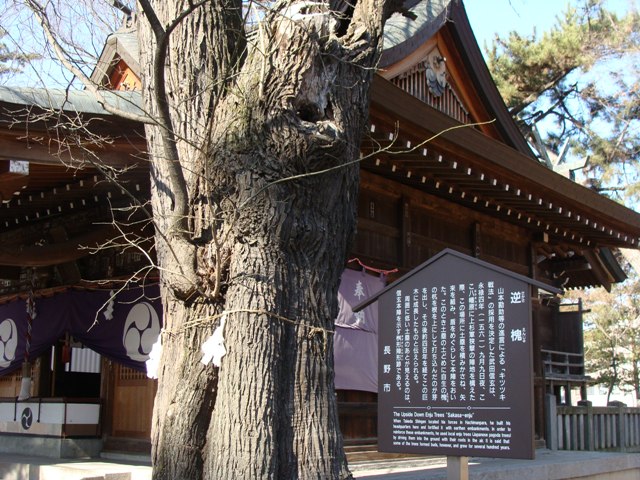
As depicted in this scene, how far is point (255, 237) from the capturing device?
441cm

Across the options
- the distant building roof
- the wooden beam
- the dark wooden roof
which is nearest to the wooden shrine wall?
the dark wooden roof

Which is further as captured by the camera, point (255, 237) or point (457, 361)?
point (457, 361)

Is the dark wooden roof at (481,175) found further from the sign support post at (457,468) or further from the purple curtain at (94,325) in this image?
the purple curtain at (94,325)

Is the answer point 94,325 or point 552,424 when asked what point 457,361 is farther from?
point 552,424

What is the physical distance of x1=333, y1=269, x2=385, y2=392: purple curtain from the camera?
8758 mm

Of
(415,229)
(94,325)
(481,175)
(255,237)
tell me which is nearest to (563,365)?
(415,229)

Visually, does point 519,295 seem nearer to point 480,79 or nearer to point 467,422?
point 467,422

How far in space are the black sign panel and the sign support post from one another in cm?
24

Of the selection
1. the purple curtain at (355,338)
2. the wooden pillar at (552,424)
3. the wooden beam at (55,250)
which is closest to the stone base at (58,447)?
the wooden beam at (55,250)

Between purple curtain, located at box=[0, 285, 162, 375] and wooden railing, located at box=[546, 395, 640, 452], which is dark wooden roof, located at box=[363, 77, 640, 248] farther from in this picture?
purple curtain, located at box=[0, 285, 162, 375]

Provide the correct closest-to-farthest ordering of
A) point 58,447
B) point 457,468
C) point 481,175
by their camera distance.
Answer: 1. point 457,468
2. point 58,447
3. point 481,175

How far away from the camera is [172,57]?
4930 millimetres

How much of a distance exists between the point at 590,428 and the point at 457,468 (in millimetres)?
7101

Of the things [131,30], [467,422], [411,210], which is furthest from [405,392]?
[131,30]
